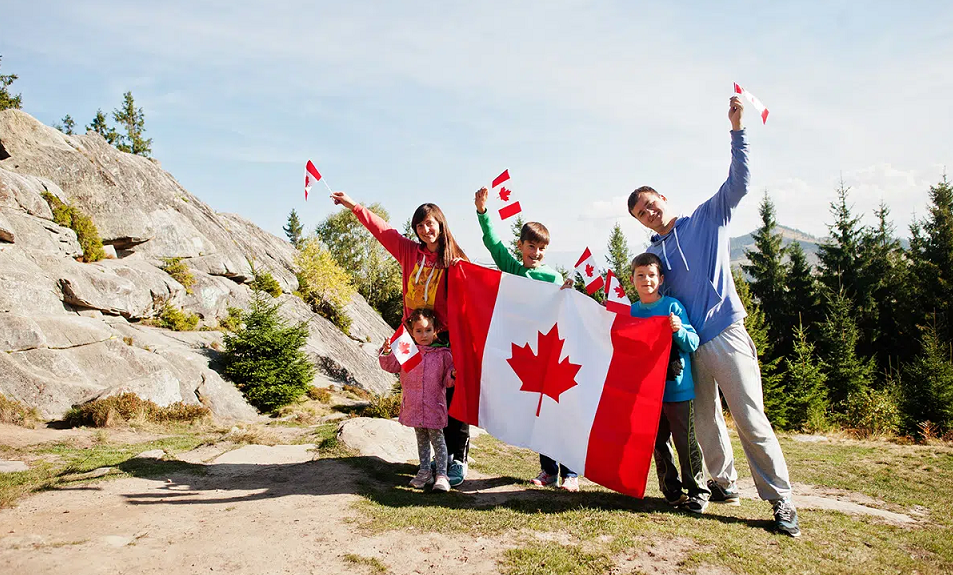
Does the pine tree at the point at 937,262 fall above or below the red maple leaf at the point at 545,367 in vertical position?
above

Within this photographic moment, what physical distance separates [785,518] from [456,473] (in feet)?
10.00

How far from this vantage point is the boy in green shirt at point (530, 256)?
6074 mm

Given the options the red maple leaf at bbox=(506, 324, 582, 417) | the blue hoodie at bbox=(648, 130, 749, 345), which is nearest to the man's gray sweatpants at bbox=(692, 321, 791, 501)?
the blue hoodie at bbox=(648, 130, 749, 345)

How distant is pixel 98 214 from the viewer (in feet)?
78.7

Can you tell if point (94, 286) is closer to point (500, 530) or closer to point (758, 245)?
point (500, 530)

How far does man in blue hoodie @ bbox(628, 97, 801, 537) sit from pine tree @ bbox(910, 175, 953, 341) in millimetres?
34788

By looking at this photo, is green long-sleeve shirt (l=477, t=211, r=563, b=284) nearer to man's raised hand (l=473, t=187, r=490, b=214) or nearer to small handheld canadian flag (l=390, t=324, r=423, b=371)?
man's raised hand (l=473, t=187, r=490, b=214)

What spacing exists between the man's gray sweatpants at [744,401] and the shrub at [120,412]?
1055cm

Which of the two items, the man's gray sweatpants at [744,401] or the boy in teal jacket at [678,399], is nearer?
the man's gray sweatpants at [744,401]

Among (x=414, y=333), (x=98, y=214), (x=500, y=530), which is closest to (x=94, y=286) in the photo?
(x=98, y=214)

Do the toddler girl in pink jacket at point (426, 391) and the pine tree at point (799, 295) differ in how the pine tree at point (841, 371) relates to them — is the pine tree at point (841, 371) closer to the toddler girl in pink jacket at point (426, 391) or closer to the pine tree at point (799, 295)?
the pine tree at point (799, 295)

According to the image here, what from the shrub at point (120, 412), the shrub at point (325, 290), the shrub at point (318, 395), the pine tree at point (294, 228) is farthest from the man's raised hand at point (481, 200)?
the pine tree at point (294, 228)

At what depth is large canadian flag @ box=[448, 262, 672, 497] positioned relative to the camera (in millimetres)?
5074

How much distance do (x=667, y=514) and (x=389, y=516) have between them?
2.34 m
